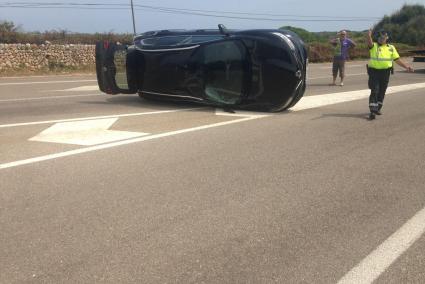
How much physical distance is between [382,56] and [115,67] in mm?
5459

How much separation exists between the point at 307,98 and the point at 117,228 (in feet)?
30.7

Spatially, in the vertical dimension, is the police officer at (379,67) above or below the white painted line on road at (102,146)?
above

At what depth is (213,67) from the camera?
A: 9703mm

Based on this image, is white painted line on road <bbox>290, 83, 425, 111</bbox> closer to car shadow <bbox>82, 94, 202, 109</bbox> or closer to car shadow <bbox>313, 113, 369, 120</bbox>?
car shadow <bbox>313, 113, 369, 120</bbox>

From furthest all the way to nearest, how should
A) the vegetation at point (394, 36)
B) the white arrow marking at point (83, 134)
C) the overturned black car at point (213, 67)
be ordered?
1. the vegetation at point (394, 36)
2. the overturned black car at point (213, 67)
3. the white arrow marking at point (83, 134)

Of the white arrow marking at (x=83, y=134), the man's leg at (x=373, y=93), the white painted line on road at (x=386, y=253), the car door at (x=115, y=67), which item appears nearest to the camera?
the white painted line on road at (x=386, y=253)

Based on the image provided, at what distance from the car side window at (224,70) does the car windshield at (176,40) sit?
0.71ft

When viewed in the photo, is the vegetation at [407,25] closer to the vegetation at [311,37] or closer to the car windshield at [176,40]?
the vegetation at [311,37]

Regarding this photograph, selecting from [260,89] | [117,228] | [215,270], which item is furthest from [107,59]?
[215,270]

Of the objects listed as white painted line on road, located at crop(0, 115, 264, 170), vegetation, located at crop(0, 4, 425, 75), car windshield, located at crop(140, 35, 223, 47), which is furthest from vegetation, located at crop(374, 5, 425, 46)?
white painted line on road, located at crop(0, 115, 264, 170)

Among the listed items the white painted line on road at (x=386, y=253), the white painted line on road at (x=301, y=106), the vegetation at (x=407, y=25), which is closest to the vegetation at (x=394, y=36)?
the vegetation at (x=407, y=25)

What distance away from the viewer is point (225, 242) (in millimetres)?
3797

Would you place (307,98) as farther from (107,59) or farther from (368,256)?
(368,256)

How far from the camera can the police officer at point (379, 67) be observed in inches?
370
